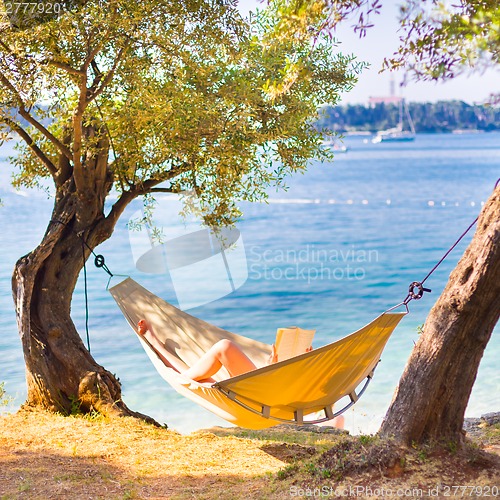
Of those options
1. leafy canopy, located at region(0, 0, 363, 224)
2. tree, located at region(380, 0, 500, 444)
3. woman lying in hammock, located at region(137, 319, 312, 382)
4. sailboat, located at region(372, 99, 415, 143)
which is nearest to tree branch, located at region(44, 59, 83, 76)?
leafy canopy, located at region(0, 0, 363, 224)

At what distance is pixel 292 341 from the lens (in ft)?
12.0

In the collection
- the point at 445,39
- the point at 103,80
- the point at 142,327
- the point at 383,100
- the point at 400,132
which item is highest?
the point at 383,100

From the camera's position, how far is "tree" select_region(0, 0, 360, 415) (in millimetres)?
3637

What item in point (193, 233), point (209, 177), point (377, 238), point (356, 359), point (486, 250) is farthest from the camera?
point (377, 238)

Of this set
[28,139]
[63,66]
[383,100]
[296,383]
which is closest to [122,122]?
[63,66]

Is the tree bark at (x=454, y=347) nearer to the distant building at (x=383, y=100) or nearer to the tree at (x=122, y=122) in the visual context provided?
the tree at (x=122, y=122)

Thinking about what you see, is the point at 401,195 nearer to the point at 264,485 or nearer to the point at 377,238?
the point at 377,238

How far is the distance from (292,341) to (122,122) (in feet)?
4.94

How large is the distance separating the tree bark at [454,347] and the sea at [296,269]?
0.82 feet

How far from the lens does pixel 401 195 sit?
2897 centimetres

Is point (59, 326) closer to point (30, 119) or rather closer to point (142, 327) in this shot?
point (142, 327)

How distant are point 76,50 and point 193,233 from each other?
1623 cm

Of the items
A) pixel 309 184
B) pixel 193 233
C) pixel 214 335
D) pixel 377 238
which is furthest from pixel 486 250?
pixel 309 184

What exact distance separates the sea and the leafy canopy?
44 cm
